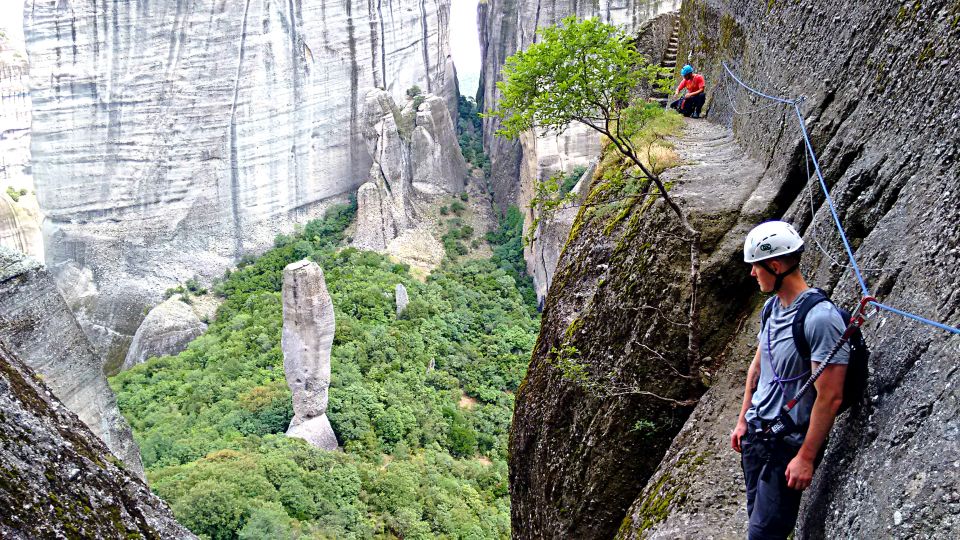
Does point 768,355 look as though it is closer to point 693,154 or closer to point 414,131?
point 693,154

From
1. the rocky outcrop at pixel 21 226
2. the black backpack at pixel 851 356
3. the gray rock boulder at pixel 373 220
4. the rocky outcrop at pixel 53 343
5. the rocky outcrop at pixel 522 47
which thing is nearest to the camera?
the black backpack at pixel 851 356

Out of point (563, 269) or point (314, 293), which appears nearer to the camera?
point (563, 269)

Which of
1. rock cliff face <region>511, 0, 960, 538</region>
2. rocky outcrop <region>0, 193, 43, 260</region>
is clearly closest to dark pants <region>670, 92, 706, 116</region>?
rock cliff face <region>511, 0, 960, 538</region>

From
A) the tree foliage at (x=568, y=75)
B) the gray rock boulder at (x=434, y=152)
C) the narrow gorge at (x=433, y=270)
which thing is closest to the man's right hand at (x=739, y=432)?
the narrow gorge at (x=433, y=270)

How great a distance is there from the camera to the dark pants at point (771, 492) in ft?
9.65

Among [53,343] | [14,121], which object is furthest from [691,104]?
[14,121]

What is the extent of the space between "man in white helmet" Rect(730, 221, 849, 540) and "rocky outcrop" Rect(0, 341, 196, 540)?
323 cm

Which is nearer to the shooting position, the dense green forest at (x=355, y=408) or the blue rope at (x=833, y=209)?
the blue rope at (x=833, y=209)

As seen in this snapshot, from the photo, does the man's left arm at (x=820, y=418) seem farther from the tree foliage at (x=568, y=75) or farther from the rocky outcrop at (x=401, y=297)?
the rocky outcrop at (x=401, y=297)

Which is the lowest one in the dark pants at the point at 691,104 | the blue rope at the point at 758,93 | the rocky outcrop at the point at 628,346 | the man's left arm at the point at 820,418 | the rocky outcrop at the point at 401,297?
the rocky outcrop at the point at 401,297

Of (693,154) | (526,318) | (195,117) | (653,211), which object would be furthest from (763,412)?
(195,117)

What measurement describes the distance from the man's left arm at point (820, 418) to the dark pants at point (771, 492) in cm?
13

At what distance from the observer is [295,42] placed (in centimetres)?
3247

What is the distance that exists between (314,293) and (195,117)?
16.9 meters
